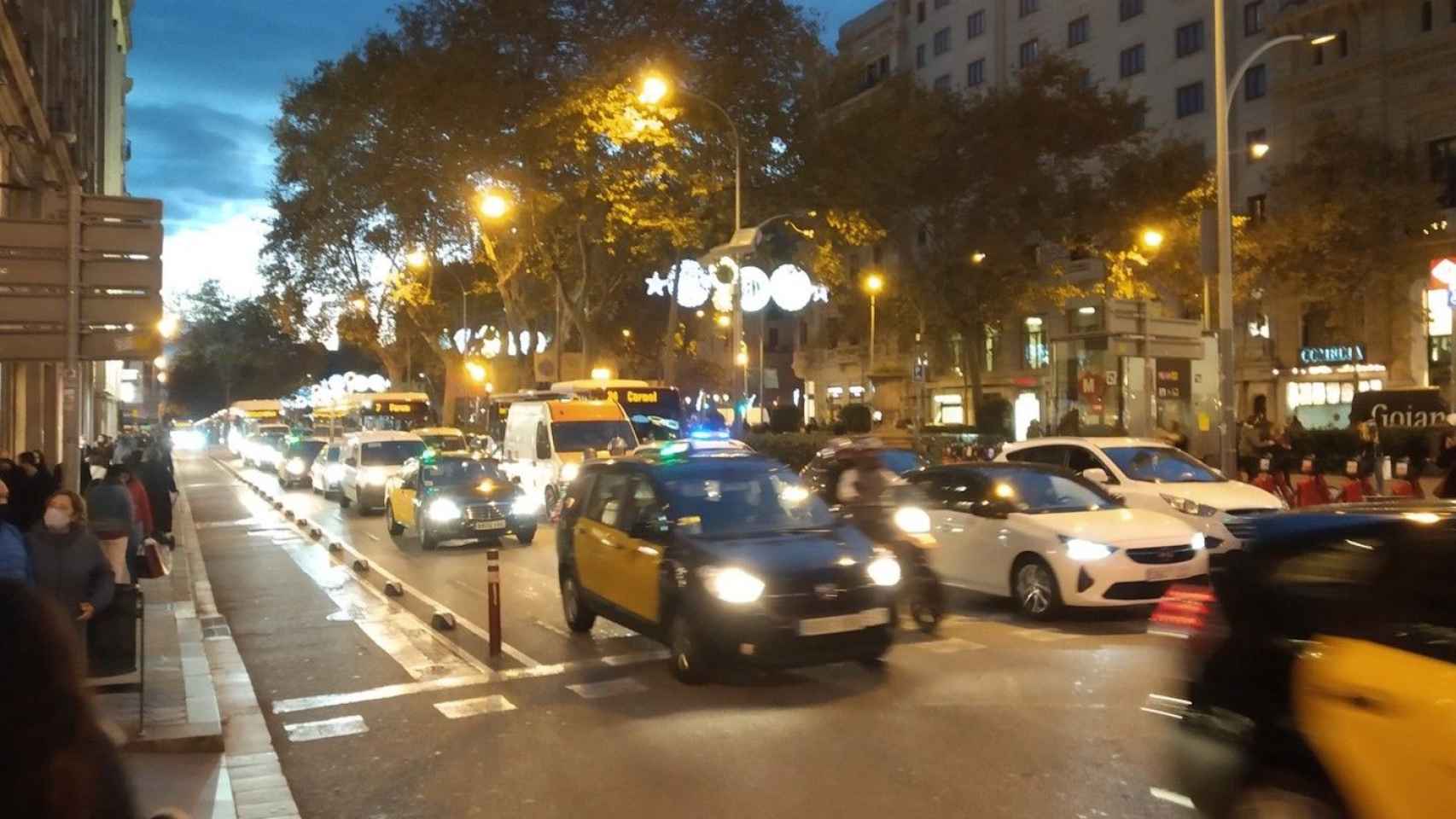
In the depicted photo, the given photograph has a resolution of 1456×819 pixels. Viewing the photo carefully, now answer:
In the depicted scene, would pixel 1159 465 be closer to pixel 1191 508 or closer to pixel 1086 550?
pixel 1191 508

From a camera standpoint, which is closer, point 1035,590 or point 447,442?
point 1035,590

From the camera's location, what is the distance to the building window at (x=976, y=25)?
208 ft

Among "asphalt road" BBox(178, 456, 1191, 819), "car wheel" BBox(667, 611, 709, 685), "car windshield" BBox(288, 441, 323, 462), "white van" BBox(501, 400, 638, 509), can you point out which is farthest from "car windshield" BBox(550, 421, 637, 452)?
"car windshield" BBox(288, 441, 323, 462)

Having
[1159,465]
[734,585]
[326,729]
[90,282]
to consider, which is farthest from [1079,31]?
[326,729]

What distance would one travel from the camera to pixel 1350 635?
14.8 feet

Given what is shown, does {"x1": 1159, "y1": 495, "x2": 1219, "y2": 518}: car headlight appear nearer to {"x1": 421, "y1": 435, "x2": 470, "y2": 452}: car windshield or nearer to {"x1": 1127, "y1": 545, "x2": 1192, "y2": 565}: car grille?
{"x1": 1127, "y1": 545, "x2": 1192, "y2": 565}: car grille

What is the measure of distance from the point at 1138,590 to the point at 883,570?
3541 mm

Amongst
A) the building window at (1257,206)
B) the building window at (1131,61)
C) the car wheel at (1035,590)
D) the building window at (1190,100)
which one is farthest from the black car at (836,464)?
the building window at (1131,61)

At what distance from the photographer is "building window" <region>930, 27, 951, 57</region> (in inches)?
2596

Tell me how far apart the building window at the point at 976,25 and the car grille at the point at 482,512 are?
50.1 metres

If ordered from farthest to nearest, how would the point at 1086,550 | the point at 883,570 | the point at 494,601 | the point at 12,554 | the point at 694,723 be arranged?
the point at 1086,550, the point at 494,601, the point at 883,570, the point at 694,723, the point at 12,554

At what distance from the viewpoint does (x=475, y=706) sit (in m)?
9.20

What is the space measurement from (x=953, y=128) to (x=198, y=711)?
36.0 metres

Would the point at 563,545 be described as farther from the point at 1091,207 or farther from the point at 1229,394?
the point at 1091,207
